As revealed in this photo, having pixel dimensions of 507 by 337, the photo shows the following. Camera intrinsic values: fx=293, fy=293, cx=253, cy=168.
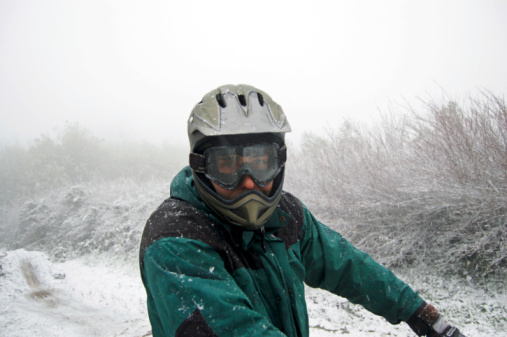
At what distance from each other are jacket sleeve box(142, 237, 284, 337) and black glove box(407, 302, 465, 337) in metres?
1.00

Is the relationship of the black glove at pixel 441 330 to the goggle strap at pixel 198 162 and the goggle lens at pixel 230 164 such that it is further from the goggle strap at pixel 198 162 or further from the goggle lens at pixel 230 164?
the goggle strap at pixel 198 162

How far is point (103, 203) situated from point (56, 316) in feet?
26.8

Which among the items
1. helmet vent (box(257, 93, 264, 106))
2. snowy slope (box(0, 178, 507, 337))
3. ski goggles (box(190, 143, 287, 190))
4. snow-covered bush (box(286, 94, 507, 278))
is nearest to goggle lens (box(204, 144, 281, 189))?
ski goggles (box(190, 143, 287, 190))

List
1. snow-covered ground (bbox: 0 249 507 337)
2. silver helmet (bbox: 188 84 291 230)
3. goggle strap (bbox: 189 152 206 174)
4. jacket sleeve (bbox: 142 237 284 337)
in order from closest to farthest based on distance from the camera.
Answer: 1. jacket sleeve (bbox: 142 237 284 337)
2. silver helmet (bbox: 188 84 291 230)
3. goggle strap (bbox: 189 152 206 174)
4. snow-covered ground (bbox: 0 249 507 337)

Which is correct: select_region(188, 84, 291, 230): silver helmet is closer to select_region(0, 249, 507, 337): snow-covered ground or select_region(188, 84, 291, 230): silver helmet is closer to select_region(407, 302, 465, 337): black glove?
select_region(407, 302, 465, 337): black glove

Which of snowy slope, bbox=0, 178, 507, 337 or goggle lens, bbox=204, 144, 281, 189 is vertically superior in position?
goggle lens, bbox=204, 144, 281, 189

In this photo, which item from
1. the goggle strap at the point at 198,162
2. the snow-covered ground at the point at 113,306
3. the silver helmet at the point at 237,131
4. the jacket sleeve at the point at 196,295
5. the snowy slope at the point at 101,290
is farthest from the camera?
the snowy slope at the point at 101,290

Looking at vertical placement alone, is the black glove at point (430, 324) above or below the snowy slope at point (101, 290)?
above

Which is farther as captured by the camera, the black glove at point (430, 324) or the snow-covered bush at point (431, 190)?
the snow-covered bush at point (431, 190)

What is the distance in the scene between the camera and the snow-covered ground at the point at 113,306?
397 centimetres

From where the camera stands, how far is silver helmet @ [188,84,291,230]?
5.09 feet

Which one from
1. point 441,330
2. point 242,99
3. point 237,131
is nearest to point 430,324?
point 441,330

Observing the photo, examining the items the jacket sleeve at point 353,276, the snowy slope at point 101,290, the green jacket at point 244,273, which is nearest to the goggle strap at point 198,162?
the green jacket at point 244,273

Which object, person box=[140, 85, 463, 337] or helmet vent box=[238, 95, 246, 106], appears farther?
helmet vent box=[238, 95, 246, 106]
